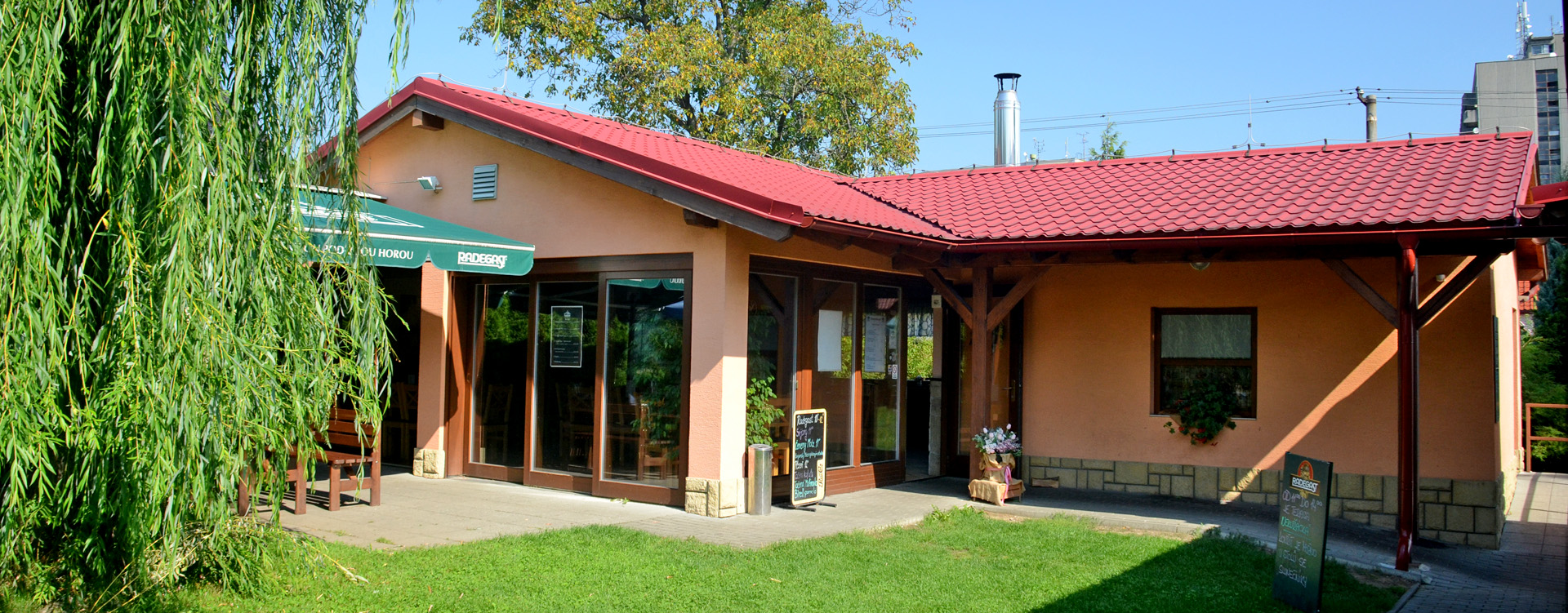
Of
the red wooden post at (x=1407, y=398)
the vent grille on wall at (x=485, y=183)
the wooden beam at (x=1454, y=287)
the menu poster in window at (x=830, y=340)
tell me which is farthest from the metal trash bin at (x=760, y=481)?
the wooden beam at (x=1454, y=287)

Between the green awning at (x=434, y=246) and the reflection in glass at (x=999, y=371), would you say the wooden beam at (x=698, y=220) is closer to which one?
the green awning at (x=434, y=246)

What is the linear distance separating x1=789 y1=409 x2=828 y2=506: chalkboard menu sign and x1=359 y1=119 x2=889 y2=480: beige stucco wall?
0.55 metres

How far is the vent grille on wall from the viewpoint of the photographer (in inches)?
440

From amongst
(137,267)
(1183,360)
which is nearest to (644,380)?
(1183,360)

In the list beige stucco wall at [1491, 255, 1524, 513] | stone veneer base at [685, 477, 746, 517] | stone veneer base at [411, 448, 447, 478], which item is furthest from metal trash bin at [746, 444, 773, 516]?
beige stucco wall at [1491, 255, 1524, 513]

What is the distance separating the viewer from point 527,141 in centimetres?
1034

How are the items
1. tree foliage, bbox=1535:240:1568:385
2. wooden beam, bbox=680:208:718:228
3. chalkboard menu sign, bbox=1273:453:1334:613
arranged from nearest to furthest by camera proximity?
chalkboard menu sign, bbox=1273:453:1334:613, wooden beam, bbox=680:208:718:228, tree foliage, bbox=1535:240:1568:385

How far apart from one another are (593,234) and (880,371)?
340 cm

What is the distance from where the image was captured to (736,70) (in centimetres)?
2280

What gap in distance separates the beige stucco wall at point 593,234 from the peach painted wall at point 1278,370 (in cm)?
215

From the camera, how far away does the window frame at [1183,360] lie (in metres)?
10.5

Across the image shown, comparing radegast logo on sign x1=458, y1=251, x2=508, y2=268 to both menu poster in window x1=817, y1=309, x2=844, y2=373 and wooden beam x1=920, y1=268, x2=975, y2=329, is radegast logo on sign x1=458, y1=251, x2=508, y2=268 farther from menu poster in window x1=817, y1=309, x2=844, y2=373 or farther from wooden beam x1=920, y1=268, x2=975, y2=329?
wooden beam x1=920, y1=268, x2=975, y2=329

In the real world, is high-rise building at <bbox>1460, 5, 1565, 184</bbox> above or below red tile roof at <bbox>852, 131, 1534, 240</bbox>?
above

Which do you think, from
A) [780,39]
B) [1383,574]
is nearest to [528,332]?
[1383,574]
